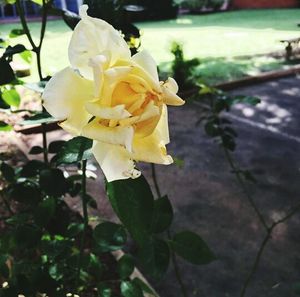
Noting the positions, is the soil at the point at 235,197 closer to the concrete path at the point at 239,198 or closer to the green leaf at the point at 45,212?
the concrete path at the point at 239,198

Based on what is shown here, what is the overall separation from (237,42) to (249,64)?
2.80 meters

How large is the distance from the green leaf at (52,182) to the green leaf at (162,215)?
29cm

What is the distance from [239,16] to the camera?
14336 millimetres

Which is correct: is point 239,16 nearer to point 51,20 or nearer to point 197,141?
point 51,20

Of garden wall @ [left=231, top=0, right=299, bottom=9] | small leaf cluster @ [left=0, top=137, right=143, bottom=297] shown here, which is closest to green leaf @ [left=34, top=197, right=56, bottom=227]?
small leaf cluster @ [left=0, top=137, right=143, bottom=297]

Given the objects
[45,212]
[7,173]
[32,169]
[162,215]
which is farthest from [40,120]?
[7,173]

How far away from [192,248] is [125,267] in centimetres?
35

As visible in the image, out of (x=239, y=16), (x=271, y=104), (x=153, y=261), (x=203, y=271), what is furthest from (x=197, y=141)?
(x=239, y=16)

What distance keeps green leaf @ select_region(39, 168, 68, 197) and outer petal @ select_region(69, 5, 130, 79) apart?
62cm

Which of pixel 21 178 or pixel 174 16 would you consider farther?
pixel 174 16

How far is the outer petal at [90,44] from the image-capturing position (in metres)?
0.45

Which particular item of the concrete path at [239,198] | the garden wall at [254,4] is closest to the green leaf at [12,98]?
the concrete path at [239,198]

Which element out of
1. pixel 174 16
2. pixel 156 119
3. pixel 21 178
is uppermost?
pixel 156 119

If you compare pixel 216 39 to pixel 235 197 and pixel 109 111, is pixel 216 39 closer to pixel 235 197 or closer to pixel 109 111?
pixel 235 197
